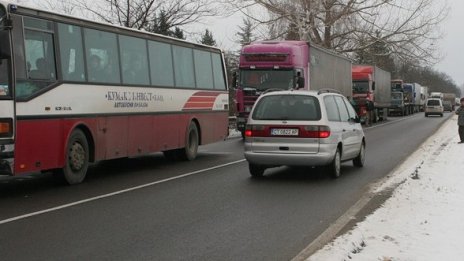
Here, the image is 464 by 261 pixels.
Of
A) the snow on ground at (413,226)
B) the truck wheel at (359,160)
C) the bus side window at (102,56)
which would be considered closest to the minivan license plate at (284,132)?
the snow on ground at (413,226)

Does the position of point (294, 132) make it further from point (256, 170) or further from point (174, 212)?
point (174, 212)

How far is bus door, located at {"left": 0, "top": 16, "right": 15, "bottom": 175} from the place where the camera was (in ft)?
30.2

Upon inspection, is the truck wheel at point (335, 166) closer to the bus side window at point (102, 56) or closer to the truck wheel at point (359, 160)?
the truck wheel at point (359, 160)

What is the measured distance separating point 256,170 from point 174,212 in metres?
4.09

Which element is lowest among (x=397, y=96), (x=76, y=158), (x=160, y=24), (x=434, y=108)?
(x=434, y=108)

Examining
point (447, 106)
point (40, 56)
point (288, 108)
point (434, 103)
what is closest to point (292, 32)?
point (434, 103)

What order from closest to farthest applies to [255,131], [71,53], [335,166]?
[71,53]
[255,131]
[335,166]

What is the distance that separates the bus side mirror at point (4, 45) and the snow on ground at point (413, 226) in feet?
18.8

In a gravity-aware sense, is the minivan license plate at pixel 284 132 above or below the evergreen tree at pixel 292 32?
below

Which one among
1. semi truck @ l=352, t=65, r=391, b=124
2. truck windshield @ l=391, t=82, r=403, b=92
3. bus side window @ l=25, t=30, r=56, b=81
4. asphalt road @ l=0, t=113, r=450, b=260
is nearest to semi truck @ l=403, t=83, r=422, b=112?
truck windshield @ l=391, t=82, r=403, b=92

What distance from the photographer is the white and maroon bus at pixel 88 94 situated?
9508 millimetres

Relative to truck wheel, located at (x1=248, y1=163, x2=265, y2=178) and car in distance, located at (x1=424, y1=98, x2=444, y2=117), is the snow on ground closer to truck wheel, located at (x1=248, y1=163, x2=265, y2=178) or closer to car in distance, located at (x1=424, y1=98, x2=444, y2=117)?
truck wheel, located at (x1=248, y1=163, x2=265, y2=178)

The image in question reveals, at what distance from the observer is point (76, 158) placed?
36.6ft

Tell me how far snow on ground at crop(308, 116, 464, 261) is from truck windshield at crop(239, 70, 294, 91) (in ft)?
35.6
